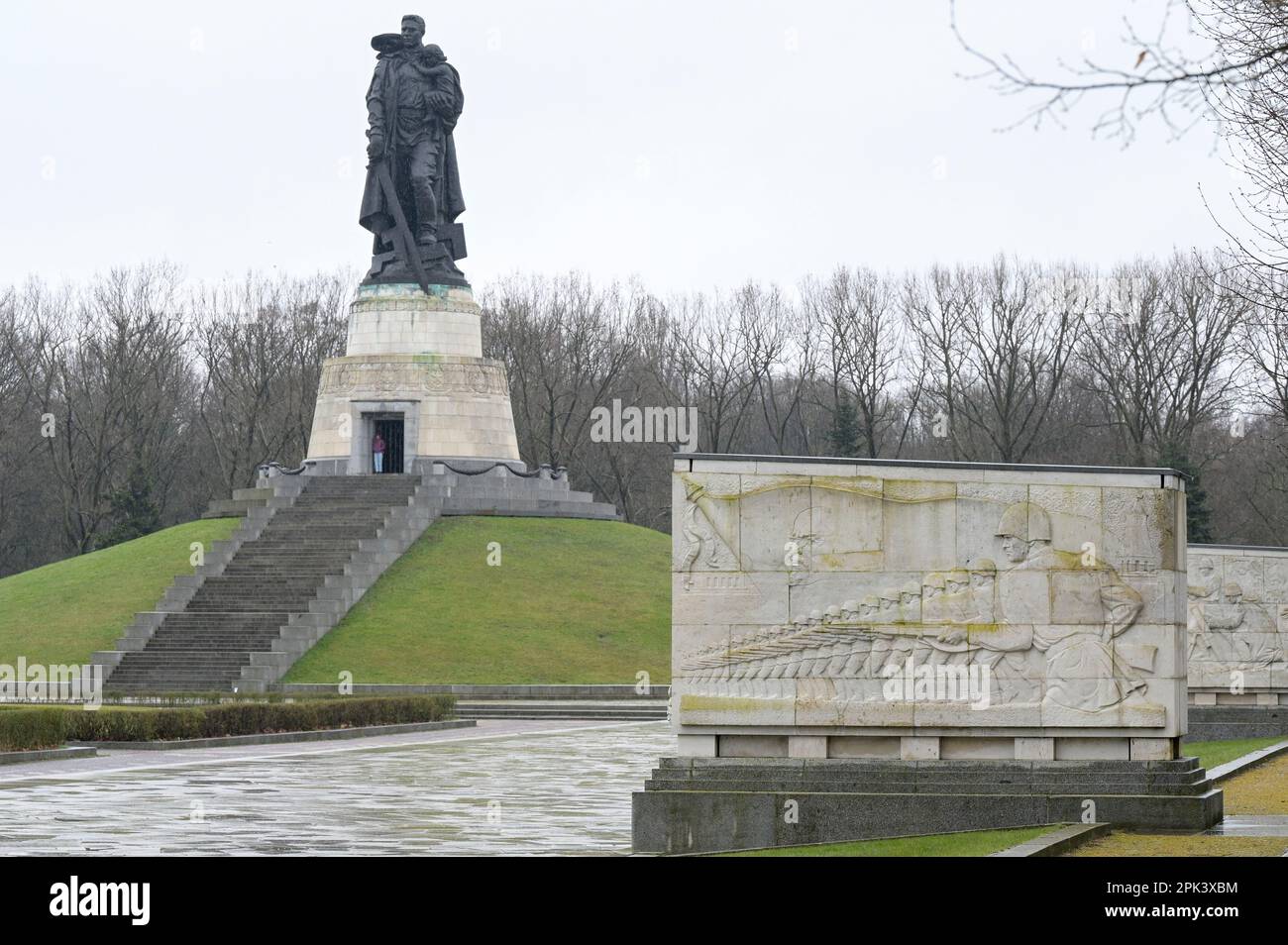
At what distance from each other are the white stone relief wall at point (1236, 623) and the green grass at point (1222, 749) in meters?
2.27

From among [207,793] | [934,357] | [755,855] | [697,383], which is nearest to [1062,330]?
[934,357]

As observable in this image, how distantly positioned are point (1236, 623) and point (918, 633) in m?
19.4

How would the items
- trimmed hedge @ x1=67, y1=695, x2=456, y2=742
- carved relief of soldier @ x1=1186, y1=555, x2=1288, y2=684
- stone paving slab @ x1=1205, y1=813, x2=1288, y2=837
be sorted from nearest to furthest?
stone paving slab @ x1=1205, y1=813, x2=1288, y2=837, trimmed hedge @ x1=67, y1=695, x2=456, y2=742, carved relief of soldier @ x1=1186, y1=555, x2=1288, y2=684

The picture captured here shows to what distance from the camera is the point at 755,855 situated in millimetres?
15008

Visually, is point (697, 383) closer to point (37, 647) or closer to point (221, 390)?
point (221, 390)

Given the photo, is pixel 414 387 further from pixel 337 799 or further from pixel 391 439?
pixel 337 799

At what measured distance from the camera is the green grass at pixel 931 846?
15023 mm

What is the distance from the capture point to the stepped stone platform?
1717 cm

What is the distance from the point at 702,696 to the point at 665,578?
37.4 meters

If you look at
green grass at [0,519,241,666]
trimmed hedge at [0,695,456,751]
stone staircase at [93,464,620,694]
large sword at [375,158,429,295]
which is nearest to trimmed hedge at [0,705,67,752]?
trimmed hedge at [0,695,456,751]

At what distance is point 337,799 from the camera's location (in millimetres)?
22359

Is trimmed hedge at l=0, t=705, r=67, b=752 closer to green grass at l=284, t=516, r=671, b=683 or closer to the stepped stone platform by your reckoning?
the stepped stone platform

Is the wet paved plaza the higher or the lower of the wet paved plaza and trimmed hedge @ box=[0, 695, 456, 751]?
the lower

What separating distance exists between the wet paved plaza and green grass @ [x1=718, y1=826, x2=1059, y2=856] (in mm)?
2401
